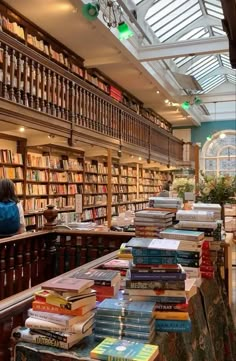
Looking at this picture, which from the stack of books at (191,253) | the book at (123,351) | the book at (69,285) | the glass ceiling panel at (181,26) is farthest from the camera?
the glass ceiling panel at (181,26)

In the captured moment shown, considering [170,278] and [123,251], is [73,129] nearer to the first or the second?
[123,251]

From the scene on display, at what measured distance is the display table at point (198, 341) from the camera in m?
1.50

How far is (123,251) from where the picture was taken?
110 inches

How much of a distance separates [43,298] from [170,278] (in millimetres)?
608

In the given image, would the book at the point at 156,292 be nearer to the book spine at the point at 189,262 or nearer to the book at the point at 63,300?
the book at the point at 63,300

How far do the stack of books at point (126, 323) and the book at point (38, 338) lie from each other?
6 cm

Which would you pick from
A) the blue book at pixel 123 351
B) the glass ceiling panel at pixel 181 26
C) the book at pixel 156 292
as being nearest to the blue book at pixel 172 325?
the book at pixel 156 292

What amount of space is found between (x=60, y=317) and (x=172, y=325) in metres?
0.53

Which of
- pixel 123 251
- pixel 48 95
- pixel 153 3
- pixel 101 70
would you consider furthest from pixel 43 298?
pixel 101 70

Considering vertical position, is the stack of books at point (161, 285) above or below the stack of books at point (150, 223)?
below

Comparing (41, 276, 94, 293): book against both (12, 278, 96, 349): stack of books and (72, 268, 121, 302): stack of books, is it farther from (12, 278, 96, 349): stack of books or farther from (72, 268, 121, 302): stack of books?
(72, 268, 121, 302): stack of books

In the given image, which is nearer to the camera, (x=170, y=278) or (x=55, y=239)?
(x=170, y=278)

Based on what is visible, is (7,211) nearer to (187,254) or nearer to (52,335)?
(187,254)

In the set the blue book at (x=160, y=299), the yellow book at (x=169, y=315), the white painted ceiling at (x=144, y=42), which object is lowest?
the yellow book at (x=169, y=315)
